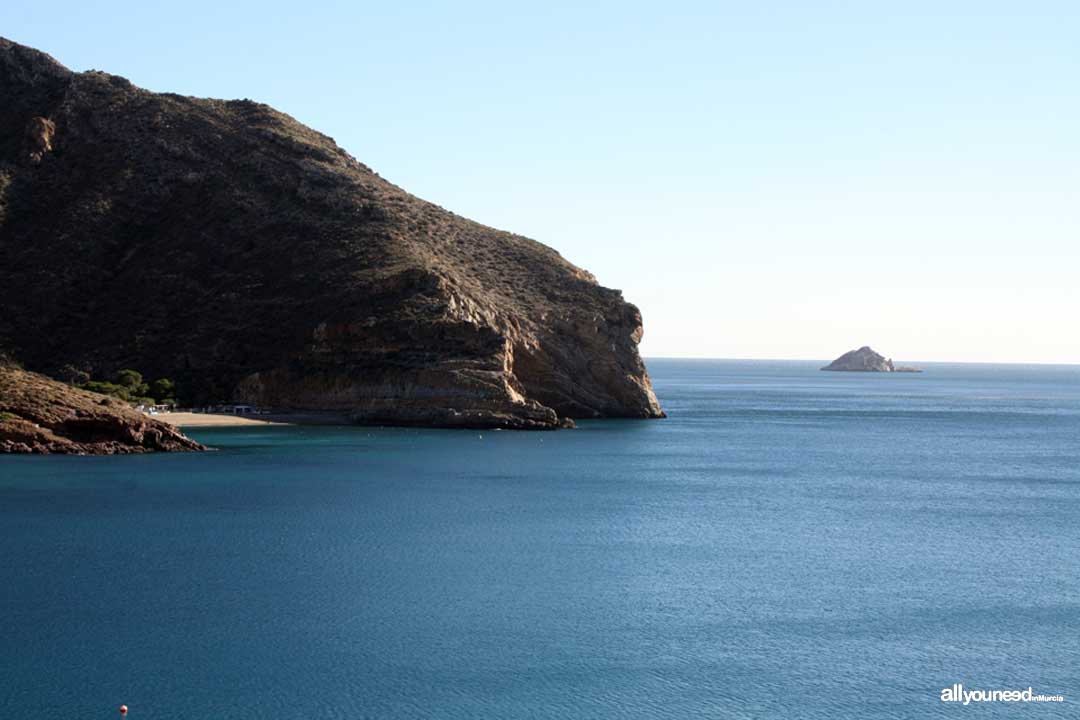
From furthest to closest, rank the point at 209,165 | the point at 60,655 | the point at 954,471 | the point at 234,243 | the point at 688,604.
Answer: the point at 209,165 < the point at 234,243 < the point at 954,471 < the point at 688,604 < the point at 60,655

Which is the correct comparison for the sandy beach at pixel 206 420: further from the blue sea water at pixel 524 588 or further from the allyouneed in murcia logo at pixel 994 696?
the allyouneed in murcia logo at pixel 994 696

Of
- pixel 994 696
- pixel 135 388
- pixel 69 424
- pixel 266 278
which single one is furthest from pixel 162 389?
pixel 994 696

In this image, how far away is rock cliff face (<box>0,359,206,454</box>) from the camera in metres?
71.2

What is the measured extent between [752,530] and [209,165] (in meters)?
89.7

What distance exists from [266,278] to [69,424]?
4225cm

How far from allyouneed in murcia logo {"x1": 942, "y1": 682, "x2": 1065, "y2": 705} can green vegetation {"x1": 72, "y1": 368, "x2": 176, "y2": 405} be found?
77.8m

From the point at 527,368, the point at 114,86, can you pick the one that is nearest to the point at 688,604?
the point at 527,368

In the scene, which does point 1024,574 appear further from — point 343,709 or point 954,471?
point 954,471

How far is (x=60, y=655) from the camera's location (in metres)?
30.4

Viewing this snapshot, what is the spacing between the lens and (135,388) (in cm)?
9912

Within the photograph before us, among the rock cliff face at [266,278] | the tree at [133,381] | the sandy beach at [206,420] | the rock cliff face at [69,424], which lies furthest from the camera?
the rock cliff face at [266,278]

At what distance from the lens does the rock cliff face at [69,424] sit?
71.2 metres

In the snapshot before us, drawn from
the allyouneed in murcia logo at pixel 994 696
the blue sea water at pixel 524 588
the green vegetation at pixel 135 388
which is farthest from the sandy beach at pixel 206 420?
the allyouneed in murcia logo at pixel 994 696

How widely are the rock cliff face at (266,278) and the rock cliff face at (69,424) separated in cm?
2582
